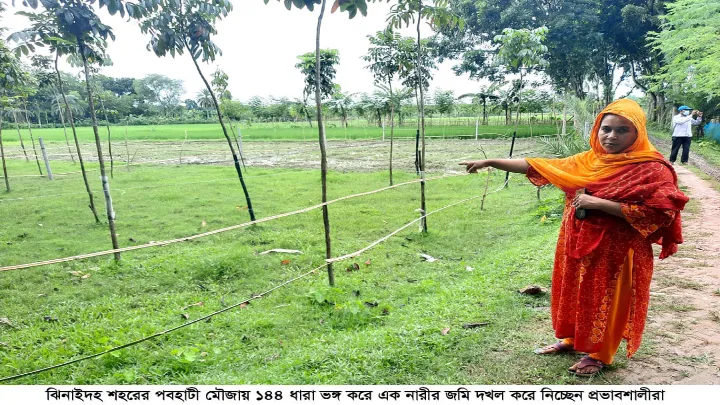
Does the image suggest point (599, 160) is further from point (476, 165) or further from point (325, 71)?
point (325, 71)

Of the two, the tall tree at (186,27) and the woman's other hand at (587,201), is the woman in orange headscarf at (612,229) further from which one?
the tall tree at (186,27)

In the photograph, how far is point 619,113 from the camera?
222 cm

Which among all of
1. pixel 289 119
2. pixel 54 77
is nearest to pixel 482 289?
pixel 54 77

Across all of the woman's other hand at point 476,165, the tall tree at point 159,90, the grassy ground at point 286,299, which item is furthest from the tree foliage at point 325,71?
the tall tree at point 159,90

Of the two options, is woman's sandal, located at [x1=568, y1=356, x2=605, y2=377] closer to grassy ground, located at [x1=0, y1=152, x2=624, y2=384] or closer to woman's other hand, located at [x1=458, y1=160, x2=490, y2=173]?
grassy ground, located at [x1=0, y1=152, x2=624, y2=384]

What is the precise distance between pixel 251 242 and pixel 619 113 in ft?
16.2

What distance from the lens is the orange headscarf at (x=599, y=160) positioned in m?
2.22

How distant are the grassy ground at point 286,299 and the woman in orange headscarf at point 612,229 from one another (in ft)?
1.12

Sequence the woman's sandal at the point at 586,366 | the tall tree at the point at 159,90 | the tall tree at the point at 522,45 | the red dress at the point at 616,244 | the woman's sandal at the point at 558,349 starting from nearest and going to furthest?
the red dress at the point at 616,244 < the woman's sandal at the point at 586,366 < the woman's sandal at the point at 558,349 < the tall tree at the point at 522,45 < the tall tree at the point at 159,90

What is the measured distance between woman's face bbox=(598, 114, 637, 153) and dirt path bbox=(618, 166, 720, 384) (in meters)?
1.33

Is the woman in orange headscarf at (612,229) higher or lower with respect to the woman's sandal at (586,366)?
higher

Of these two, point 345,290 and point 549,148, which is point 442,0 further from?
point 549,148

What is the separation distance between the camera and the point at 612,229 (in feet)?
7.61

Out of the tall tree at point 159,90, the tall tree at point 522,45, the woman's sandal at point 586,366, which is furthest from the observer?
the tall tree at point 159,90
